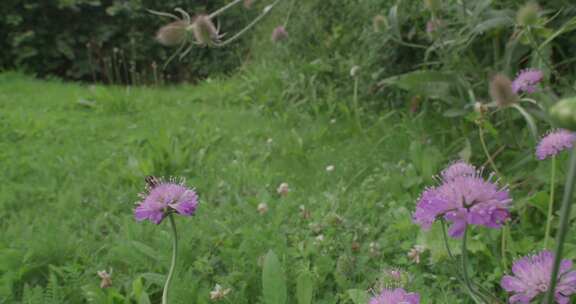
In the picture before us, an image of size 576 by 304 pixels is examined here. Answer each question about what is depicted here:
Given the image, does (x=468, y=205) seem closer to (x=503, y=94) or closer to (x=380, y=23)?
(x=503, y=94)

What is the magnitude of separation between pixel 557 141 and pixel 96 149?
1996 millimetres

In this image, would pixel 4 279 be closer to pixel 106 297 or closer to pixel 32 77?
pixel 106 297

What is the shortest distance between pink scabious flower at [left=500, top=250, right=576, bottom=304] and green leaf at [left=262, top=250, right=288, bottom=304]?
1.61ft

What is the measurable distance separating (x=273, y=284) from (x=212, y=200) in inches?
30.9

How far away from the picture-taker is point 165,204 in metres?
0.84

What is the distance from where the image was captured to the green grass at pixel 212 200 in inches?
48.9

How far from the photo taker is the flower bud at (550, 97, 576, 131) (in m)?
0.41

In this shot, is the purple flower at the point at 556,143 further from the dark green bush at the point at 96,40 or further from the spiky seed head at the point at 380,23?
the dark green bush at the point at 96,40

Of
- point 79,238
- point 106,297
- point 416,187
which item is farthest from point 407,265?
point 79,238

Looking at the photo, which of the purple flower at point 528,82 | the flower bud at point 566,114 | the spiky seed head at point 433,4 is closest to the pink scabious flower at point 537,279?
the flower bud at point 566,114

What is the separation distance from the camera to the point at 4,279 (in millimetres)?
1207

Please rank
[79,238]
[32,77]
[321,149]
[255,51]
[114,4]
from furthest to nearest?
[114,4] < [32,77] < [255,51] < [321,149] < [79,238]

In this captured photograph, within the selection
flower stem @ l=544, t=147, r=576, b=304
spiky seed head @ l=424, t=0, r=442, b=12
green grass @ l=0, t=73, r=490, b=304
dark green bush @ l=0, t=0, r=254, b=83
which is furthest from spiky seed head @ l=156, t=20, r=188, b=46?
dark green bush @ l=0, t=0, r=254, b=83

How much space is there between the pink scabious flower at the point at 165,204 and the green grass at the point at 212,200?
31cm
